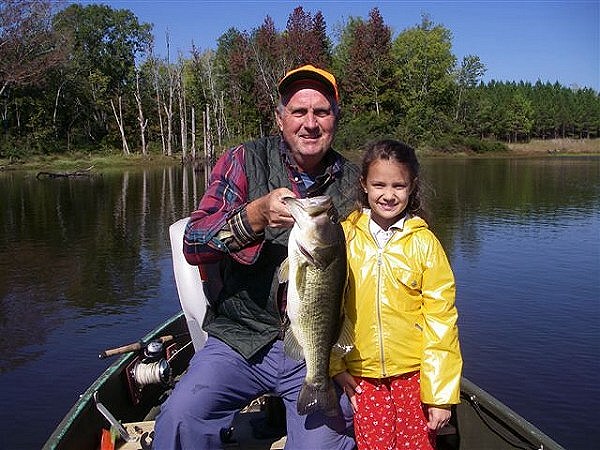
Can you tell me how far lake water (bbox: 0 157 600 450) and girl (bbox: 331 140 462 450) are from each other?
531 millimetres

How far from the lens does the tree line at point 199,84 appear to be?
4684 centimetres

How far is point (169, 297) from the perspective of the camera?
495 inches

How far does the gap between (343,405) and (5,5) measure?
4344cm

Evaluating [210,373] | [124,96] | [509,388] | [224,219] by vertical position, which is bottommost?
[509,388]

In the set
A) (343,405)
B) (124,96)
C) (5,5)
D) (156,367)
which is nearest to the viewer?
(343,405)

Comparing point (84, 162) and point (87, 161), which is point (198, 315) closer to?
point (84, 162)

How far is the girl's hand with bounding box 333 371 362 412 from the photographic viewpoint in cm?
380

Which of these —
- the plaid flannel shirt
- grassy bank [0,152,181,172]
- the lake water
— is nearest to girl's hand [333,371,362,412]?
the plaid flannel shirt

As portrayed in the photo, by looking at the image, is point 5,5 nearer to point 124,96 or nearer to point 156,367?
point 124,96

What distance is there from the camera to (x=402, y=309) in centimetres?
372

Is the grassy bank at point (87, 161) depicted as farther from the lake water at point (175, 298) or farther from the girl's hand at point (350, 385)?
the girl's hand at point (350, 385)

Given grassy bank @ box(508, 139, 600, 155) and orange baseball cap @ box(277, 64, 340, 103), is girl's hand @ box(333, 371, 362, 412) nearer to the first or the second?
orange baseball cap @ box(277, 64, 340, 103)

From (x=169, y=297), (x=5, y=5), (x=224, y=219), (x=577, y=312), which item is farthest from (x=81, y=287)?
(x=5, y=5)

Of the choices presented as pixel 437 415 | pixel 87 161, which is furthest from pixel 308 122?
pixel 87 161
